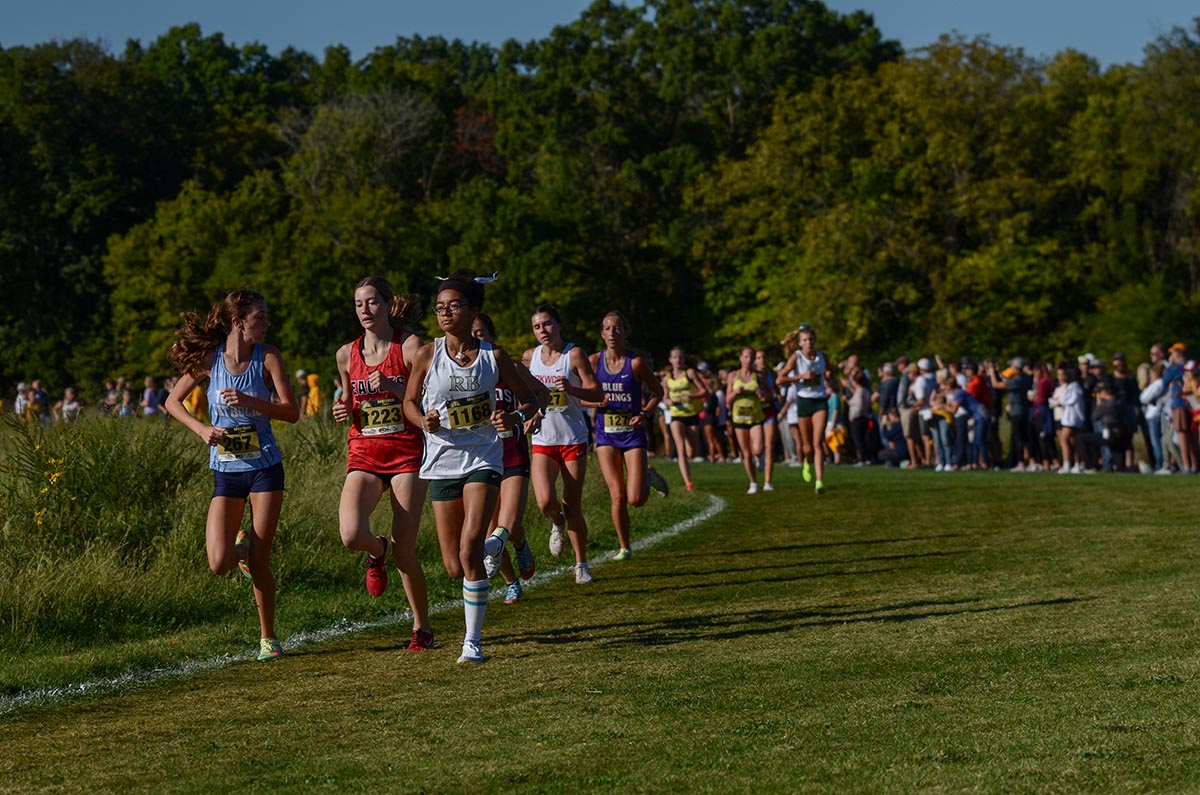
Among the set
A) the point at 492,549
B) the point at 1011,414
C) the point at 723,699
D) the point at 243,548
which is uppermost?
the point at 1011,414

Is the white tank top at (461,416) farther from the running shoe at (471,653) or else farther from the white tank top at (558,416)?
the white tank top at (558,416)

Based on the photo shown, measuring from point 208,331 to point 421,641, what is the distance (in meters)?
2.08

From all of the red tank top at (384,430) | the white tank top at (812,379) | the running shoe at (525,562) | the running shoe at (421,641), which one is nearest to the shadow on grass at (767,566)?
the running shoe at (525,562)

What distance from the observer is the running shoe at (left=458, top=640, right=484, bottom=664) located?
9.37m

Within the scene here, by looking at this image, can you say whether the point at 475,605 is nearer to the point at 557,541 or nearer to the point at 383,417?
the point at 383,417

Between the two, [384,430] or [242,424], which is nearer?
[242,424]

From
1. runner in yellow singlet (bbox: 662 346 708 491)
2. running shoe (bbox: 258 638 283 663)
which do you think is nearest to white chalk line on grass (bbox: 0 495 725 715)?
running shoe (bbox: 258 638 283 663)

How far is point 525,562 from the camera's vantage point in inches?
488

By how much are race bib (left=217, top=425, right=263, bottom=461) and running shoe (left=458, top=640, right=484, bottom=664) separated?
1.54m

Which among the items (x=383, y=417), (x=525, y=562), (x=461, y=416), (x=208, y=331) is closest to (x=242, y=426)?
(x=208, y=331)

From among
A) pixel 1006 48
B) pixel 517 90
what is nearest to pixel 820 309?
pixel 1006 48

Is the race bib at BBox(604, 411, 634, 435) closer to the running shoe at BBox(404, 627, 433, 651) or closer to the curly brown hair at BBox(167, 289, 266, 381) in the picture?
the running shoe at BBox(404, 627, 433, 651)

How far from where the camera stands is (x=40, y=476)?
13.6 m

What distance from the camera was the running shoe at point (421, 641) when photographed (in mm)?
9898
